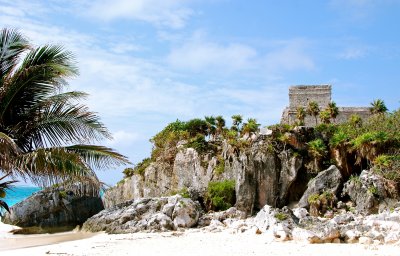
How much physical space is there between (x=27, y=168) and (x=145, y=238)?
33.9ft

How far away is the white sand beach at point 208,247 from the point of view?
1213 cm

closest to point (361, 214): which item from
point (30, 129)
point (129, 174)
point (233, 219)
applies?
point (233, 219)

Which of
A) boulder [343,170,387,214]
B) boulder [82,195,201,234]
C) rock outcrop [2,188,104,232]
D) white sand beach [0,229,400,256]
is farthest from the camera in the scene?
rock outcrop [2,188,104,232]

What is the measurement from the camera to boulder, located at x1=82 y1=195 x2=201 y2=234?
19766 mm

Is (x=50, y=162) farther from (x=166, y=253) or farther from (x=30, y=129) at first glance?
(x=166, y=253)

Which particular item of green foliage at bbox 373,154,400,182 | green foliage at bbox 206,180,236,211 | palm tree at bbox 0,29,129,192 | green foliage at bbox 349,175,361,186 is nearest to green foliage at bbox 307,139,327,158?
green foliage at bbox 349,175,361,186

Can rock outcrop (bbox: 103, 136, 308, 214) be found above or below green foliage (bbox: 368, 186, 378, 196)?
above

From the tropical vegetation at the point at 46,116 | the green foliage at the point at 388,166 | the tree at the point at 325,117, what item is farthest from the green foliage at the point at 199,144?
the tropical vegetation at the point at 46,116

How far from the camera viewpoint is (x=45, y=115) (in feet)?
26.1

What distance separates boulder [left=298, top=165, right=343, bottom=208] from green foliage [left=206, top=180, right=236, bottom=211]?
11.5 feet

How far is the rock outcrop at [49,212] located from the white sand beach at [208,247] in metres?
11.1

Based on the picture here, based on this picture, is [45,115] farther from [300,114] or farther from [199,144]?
[300,114]

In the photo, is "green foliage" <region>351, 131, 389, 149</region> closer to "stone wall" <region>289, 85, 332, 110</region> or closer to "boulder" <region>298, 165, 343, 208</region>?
"boulder" <region>298, 165, 343, 208</region>

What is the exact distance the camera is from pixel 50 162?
284 inches
